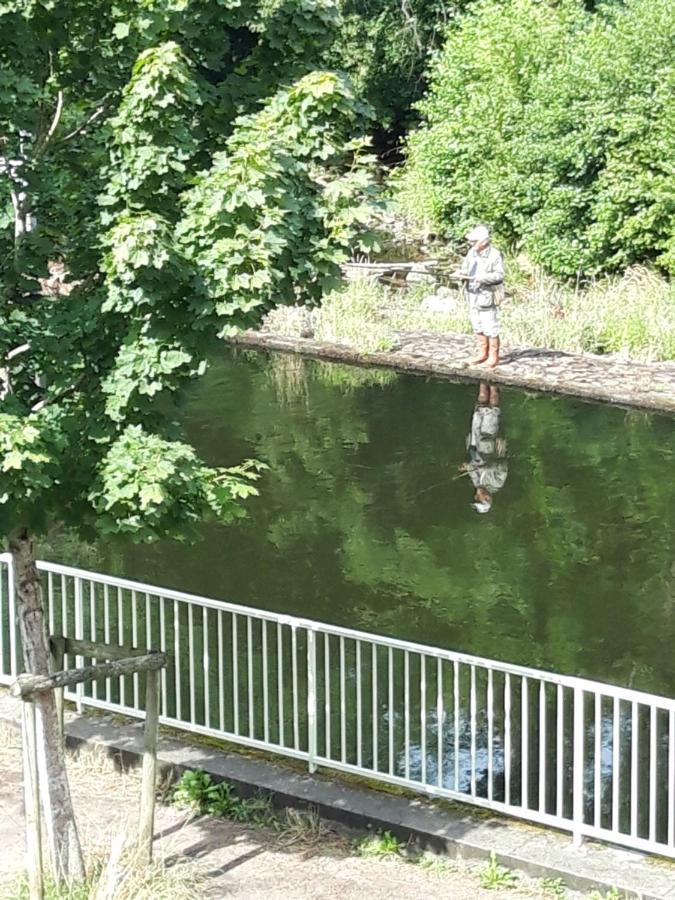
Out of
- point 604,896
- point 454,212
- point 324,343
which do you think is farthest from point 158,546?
point 454,212

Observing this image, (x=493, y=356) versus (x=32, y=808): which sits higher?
(x=493, y=356)

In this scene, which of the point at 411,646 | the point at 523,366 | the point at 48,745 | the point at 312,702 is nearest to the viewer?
the point at 48,745

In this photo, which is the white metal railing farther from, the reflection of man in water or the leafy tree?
the reflection of man in water

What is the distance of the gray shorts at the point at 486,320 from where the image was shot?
65.9ft

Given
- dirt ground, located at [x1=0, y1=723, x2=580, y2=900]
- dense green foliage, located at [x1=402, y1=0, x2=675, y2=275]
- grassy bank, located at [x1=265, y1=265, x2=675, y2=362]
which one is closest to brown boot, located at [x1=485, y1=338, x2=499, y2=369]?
grassy bank, located at [x1=265, y1=265, x2=675, y2=362]

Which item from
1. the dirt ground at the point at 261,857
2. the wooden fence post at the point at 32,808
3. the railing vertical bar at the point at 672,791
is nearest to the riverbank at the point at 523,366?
the dirt ground at the point at 261,857

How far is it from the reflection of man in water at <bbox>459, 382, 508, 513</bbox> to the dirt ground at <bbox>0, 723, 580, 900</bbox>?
271 inches

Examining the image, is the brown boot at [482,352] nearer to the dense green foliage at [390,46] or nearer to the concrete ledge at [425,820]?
the concrete ledge at [425,820]

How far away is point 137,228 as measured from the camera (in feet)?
20.7

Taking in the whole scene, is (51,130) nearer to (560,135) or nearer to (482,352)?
(482,352)

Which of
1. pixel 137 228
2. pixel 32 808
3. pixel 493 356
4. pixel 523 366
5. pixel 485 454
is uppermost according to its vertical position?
pixel 137 228

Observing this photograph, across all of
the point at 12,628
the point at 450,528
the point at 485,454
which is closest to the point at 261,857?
the point at 12,628

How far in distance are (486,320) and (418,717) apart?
34.7 ft

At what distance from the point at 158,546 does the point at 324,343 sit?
9.00 m
